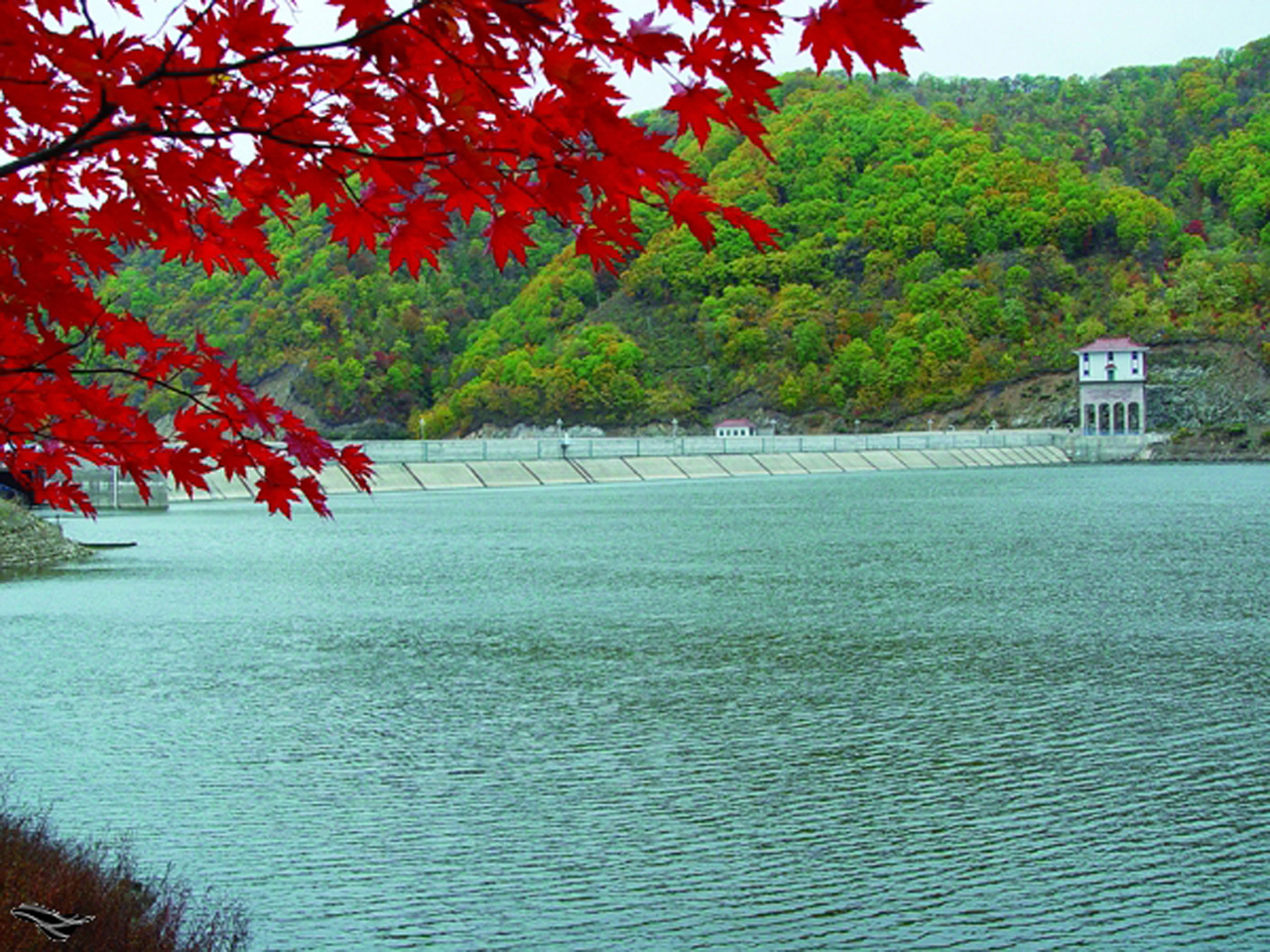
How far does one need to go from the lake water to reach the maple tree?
3.24m

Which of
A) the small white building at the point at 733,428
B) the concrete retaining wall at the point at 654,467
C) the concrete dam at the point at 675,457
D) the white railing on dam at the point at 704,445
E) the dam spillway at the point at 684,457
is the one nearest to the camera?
the concrete retaining wall at the point at 654,467

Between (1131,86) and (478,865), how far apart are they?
210 meters

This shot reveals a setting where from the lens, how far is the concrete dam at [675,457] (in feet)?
264

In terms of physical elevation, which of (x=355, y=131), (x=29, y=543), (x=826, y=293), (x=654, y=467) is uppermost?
(x=826, y=293)

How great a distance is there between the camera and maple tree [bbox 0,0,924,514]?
3.71 metres

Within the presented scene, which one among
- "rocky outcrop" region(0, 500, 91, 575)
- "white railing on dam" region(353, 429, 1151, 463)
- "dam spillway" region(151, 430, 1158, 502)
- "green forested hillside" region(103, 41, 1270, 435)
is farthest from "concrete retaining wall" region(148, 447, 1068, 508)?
"rocky outcrop" region(0, 500, 91, 575)

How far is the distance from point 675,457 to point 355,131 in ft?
302

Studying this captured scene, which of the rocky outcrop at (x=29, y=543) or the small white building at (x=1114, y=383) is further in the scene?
the small white building at (x=1114, y=383)

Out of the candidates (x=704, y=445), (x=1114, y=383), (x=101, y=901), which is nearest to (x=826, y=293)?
(x=1114, y=383)

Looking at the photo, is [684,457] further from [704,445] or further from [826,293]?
[826,293]

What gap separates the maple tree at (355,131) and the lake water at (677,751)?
10.6ft

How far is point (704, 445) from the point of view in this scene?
10006 centimetres

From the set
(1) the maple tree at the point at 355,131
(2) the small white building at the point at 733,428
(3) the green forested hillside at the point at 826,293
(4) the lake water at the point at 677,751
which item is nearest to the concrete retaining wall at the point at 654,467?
(2) the small white building at the point at 733,428

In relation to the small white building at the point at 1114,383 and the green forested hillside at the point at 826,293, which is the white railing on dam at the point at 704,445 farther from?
the green forested hillside at the point at 826,293
